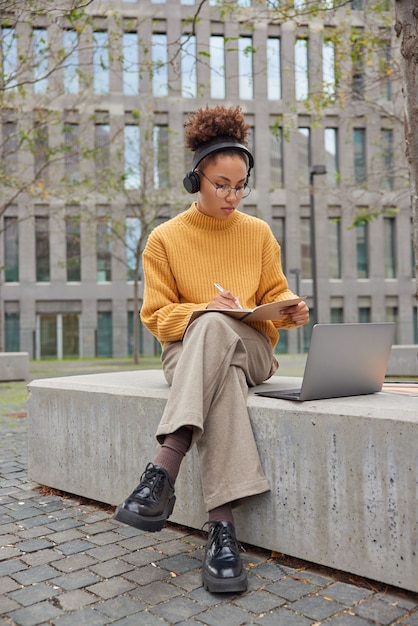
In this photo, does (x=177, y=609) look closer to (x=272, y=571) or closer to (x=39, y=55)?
(x=272, y=571)

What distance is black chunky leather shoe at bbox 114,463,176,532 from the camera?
2680 millimetres

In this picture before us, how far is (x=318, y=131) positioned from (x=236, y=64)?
511cm

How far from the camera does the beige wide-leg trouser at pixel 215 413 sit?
287 centimetres

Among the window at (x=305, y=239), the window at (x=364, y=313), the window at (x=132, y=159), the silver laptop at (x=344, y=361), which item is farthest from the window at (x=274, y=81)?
the silver laptop at (x=344, y=361)

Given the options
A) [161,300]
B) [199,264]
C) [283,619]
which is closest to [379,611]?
[283,619]

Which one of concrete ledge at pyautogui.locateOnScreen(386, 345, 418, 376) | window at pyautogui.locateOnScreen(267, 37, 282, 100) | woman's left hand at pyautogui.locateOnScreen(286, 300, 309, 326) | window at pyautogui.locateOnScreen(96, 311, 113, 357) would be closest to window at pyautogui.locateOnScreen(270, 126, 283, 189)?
window at pyautogui.locateOnScreen(267, 37, 282, 100)

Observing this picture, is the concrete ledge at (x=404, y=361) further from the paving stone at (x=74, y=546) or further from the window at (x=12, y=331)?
the window at (x=12, y=331)

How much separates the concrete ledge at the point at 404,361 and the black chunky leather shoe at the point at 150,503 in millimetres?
11185

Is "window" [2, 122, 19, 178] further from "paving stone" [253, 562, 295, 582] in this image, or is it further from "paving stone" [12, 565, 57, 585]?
"paving stone" [253, 562, 295, 582]

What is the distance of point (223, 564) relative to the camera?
8.71ft

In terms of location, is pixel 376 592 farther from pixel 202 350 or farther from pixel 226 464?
pixel 202 350

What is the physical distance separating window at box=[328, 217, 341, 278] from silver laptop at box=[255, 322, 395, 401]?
100 feet

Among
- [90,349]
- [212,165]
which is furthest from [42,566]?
[90,349]

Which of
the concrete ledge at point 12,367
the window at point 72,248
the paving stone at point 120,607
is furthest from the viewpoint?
the window at point 72,248
